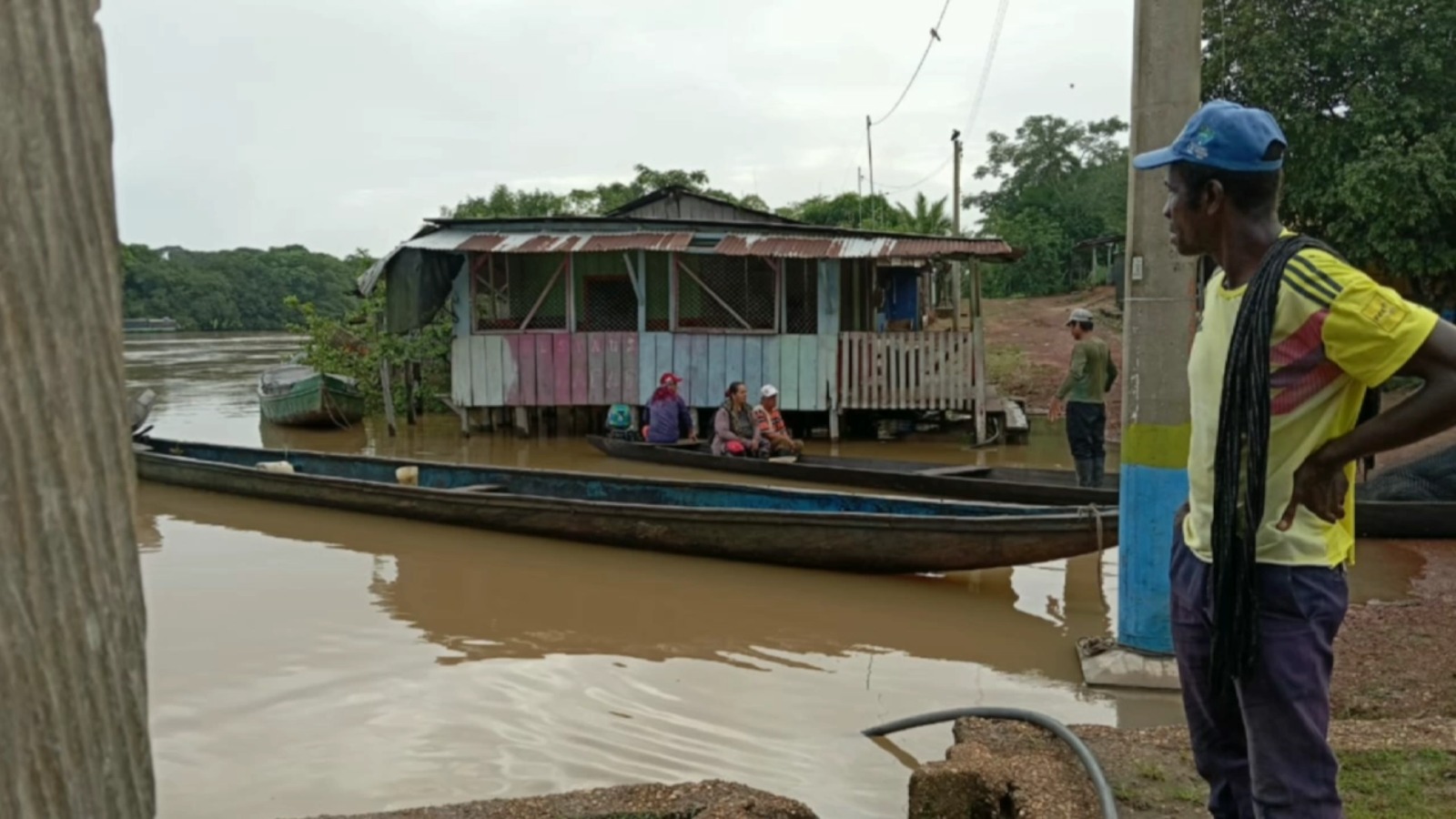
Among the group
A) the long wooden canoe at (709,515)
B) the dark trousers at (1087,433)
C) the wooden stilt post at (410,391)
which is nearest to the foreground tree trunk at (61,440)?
the long wooden canoe at (709,515)

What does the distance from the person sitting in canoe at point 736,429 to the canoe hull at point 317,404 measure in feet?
29.2

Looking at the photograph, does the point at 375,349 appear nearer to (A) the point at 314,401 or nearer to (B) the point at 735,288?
(A) the point at 314,401

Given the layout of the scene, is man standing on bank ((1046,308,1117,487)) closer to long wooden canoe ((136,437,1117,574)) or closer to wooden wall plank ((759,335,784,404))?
long wooden canoe ((136,437,1117,574))

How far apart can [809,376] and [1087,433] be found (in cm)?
600

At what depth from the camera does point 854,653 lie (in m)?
6.59

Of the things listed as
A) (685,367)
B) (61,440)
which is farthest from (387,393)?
(61,440)

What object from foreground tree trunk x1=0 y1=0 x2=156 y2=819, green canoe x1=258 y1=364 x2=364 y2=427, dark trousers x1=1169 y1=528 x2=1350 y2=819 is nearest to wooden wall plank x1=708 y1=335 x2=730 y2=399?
green canoe x1=258 y1=364 x2=364 y2=427

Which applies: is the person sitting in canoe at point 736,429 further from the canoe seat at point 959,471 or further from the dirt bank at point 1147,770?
the dirt bank at point 1147,770

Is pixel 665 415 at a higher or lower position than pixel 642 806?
higher

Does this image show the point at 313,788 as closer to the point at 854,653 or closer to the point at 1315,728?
the point at 854,653

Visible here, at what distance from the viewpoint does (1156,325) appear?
5156mm

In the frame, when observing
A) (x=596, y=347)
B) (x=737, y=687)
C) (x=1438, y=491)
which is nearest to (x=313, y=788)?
(x=737, y=687)

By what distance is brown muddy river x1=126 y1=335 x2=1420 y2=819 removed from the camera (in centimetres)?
493

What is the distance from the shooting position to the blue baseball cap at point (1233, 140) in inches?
85.3
